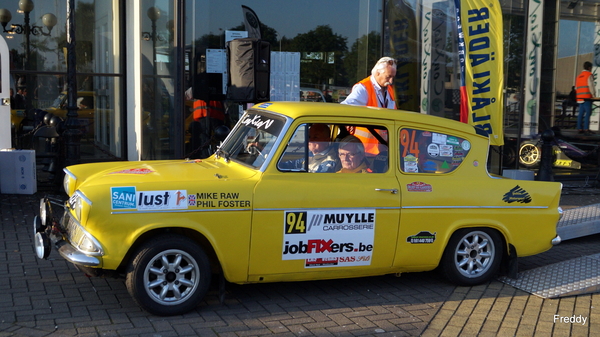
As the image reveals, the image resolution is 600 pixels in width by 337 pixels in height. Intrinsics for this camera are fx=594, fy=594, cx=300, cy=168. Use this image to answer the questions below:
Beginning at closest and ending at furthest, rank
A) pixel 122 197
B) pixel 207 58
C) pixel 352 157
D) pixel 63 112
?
1. pixel 122 197
2. pixel 352 157
3. pixel 207 58
4. pixel 63 112

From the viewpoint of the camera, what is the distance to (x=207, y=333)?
4336 mm

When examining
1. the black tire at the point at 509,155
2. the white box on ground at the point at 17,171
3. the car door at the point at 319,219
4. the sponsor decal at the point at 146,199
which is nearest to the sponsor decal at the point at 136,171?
the sponsor decal at the point at 146,199

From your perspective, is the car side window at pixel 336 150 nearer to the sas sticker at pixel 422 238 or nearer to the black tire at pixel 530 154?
the sas sticker at pixel 422 238

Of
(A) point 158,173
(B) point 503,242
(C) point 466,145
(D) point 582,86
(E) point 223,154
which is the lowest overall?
(B) point 503,242

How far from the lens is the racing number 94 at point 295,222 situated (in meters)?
4.82

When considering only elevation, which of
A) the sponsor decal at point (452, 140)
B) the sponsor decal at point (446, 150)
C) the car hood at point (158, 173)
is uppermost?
the sponsor decal at point (452, 140)

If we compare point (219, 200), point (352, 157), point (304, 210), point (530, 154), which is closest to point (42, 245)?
point (219, 200)

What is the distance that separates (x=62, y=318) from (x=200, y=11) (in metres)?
7.34

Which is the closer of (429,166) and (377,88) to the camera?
(429,166)

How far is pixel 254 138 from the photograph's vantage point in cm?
530

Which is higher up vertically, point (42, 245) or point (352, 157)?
point (352, 157)

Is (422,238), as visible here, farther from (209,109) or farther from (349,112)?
(209,109)

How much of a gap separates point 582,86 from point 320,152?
31.0 ft

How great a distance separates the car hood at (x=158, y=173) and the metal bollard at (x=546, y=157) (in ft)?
22.0
